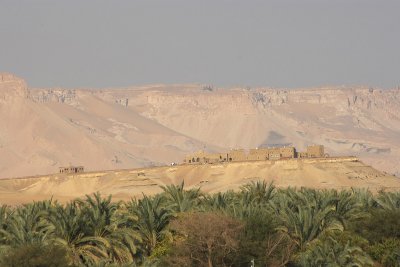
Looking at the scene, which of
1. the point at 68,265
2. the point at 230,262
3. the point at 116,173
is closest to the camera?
the point at 68,265

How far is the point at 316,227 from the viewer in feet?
176

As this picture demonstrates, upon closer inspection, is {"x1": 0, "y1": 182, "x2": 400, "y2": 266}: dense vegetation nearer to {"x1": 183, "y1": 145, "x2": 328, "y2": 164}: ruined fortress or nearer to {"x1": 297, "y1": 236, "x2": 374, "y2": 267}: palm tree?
{"x1": 297, "y1": 236, "x2": 374, "y2": 267}: palm tree

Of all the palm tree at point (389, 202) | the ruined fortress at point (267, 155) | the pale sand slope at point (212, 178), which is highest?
the palm tree at point (389, 202)

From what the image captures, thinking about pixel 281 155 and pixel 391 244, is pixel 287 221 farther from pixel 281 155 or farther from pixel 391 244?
pixel 281 155

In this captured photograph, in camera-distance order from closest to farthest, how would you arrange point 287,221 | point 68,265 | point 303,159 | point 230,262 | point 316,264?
point 68,265 → point 316,264 → point 230,262 → point 287,221 → point 303,159

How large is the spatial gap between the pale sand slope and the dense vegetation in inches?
2918

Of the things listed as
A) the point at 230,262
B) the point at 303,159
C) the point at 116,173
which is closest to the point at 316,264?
the point at 230,262

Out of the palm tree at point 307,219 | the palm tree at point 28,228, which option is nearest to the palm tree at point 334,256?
the palm tree at point 307,219

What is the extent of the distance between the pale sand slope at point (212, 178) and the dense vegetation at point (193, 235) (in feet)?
243

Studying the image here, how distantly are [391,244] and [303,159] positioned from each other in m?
92.7

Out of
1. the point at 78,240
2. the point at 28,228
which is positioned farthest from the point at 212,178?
the point at 78,240

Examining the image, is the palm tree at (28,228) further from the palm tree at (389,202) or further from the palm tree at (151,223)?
the palm tree at (389,202)

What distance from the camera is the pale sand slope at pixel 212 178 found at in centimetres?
13650

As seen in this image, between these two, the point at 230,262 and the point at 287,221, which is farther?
the point at 287,221
